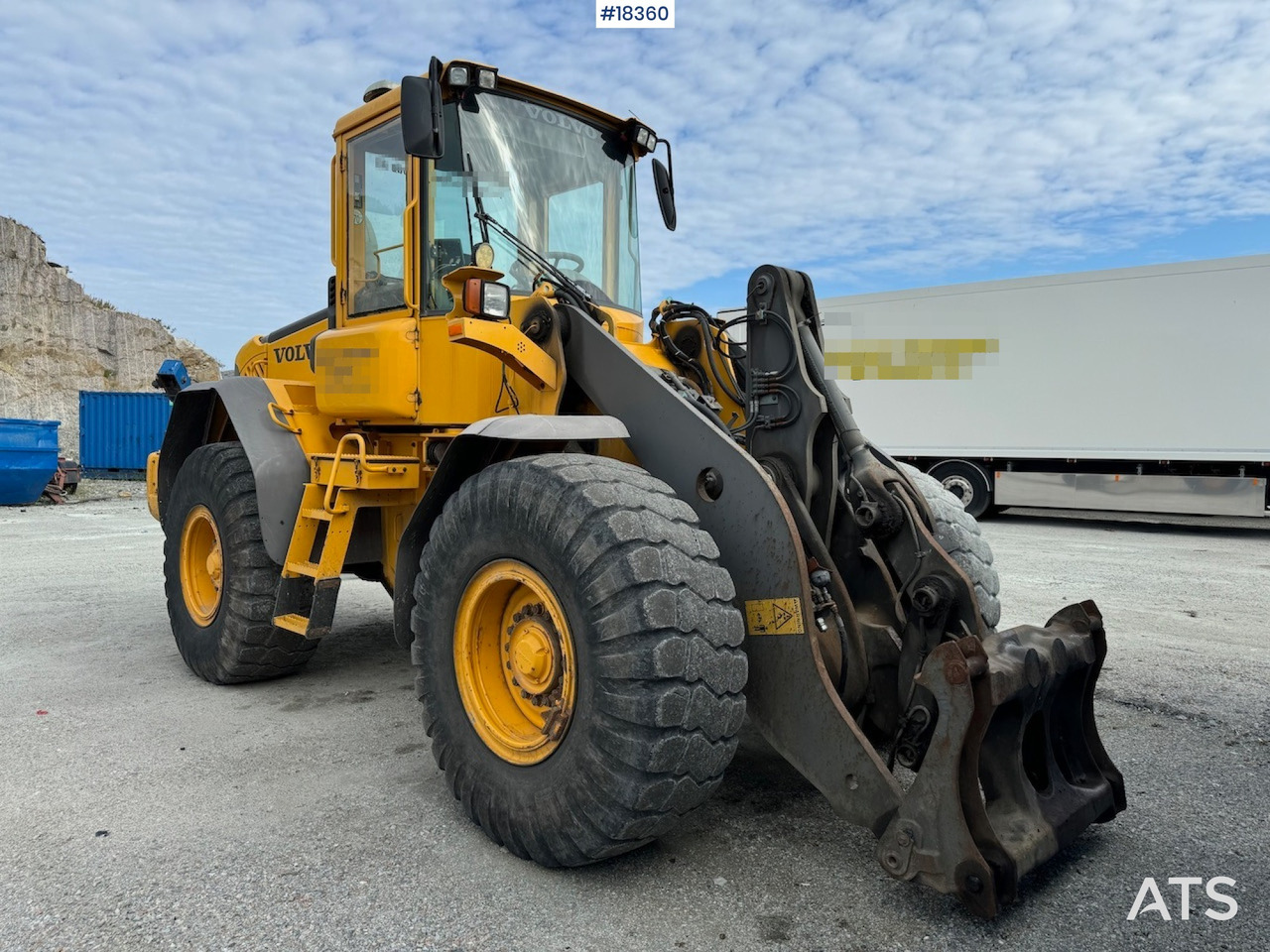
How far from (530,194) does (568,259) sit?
1.15ft

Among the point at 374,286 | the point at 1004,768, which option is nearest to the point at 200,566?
the point at 374,286

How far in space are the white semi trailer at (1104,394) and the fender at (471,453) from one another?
983cm

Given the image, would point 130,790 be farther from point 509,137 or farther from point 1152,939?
point 1152,939

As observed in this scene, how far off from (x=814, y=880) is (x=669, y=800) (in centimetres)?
59

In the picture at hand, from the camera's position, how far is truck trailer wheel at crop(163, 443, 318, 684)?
16.0 ft

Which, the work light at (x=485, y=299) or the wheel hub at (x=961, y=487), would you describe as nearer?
the work light at (x=485, y=299)


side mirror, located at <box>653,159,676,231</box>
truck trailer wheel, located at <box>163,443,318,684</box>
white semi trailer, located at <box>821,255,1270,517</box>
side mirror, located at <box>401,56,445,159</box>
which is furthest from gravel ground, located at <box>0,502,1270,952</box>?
white semi trailer, located at <box>821,255,1270,517</box>

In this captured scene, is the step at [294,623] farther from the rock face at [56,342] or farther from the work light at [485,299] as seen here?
the rock face at [56,342]

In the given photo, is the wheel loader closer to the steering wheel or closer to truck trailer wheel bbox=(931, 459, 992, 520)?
the steering wheel

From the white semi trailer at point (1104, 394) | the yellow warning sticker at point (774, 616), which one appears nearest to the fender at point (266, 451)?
the yellow warning sticker at point (774, 616)

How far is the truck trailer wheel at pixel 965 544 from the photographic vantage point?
13.8 ft

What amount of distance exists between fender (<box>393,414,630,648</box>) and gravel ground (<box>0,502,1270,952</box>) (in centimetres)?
78

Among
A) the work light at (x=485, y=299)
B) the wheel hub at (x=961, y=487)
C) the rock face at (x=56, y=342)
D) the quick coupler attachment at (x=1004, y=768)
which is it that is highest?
the rock face at (x=56, y=342)

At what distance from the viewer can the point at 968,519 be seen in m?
4.57
